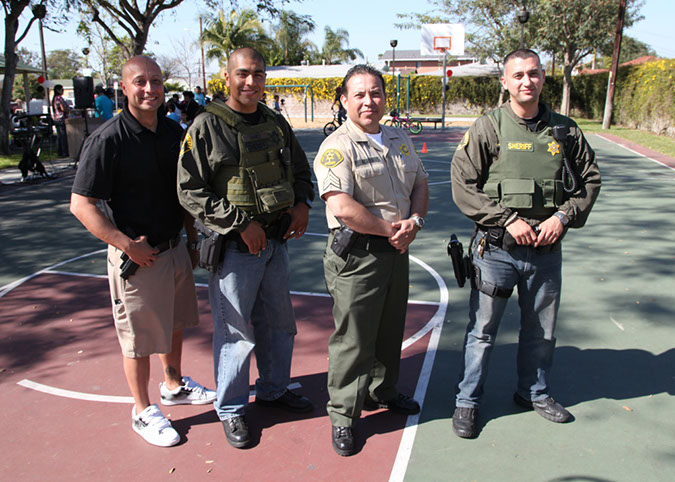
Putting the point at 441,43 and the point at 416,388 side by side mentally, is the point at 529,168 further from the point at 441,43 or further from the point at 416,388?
the point at 441,43

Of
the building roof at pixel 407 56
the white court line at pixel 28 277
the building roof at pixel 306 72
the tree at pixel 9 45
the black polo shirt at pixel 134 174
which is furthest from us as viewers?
the building roof at pixel 407 56

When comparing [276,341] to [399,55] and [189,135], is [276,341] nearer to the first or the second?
[189,135]

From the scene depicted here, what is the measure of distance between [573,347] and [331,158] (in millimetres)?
2597

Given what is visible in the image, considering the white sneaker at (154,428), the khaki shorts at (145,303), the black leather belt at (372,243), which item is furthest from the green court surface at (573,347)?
the khaki shorts at (145,303)

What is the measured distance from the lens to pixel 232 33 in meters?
51.7

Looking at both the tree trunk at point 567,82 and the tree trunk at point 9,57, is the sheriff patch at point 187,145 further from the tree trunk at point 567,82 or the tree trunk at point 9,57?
the tree trunk at point 567,82

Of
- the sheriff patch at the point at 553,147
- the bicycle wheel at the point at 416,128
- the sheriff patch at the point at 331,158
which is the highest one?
the sheriff patch at the point at 553,147

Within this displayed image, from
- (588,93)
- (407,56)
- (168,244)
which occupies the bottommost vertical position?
(168,244)

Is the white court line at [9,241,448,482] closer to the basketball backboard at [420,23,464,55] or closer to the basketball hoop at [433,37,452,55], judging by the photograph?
the basketball hoop at [433,37,452,55]

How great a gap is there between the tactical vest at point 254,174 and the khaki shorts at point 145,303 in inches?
22.0

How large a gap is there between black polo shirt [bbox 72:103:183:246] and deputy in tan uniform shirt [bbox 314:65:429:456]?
86cm

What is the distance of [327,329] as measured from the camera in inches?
187

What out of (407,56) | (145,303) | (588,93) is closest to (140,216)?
(145,303)

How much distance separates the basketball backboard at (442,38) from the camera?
3231 centimetres
